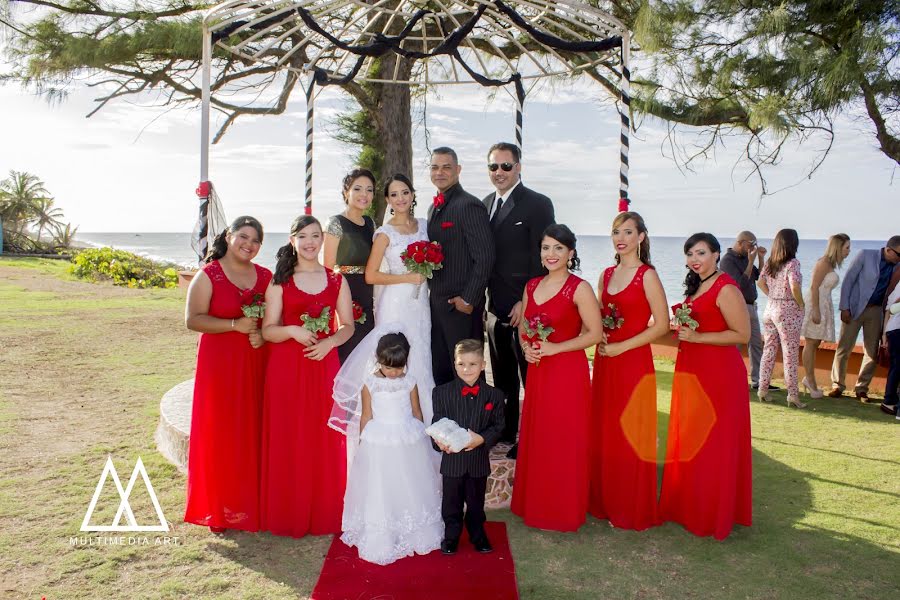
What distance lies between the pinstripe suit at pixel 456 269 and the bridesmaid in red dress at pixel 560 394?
0.55 meters

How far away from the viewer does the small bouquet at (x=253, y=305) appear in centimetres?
427

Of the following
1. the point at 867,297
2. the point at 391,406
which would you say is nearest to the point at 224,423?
the point at 391,406

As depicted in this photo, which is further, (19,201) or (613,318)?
(19,201)

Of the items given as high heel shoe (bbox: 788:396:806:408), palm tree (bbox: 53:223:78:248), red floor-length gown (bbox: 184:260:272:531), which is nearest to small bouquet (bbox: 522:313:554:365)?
red floor-length gown (bbox: 184:260:272:531)

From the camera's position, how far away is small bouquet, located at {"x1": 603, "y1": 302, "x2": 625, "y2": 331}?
446 centimetres

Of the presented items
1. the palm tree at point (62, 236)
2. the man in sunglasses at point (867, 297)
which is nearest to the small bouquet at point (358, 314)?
the man in sunglasses at point (867, 297)

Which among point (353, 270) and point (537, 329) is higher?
point (353, 270)

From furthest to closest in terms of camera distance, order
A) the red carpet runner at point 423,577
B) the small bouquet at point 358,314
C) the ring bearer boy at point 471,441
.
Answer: the small bouquet at point 358,314 → the ring bearer boy at point 471,441 → the red carpet runner at point 423,577

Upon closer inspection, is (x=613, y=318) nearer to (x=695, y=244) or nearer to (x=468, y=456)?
(x=695, y=244)

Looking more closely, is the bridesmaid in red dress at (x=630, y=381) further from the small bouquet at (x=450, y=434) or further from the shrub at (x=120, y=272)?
the shrub at (x=120, y=272)

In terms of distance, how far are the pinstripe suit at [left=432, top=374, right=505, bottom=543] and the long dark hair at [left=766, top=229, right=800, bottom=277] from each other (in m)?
5.49

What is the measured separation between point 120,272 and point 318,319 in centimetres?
2044

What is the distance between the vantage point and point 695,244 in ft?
14.8

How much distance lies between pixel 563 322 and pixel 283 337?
1.77 metres
